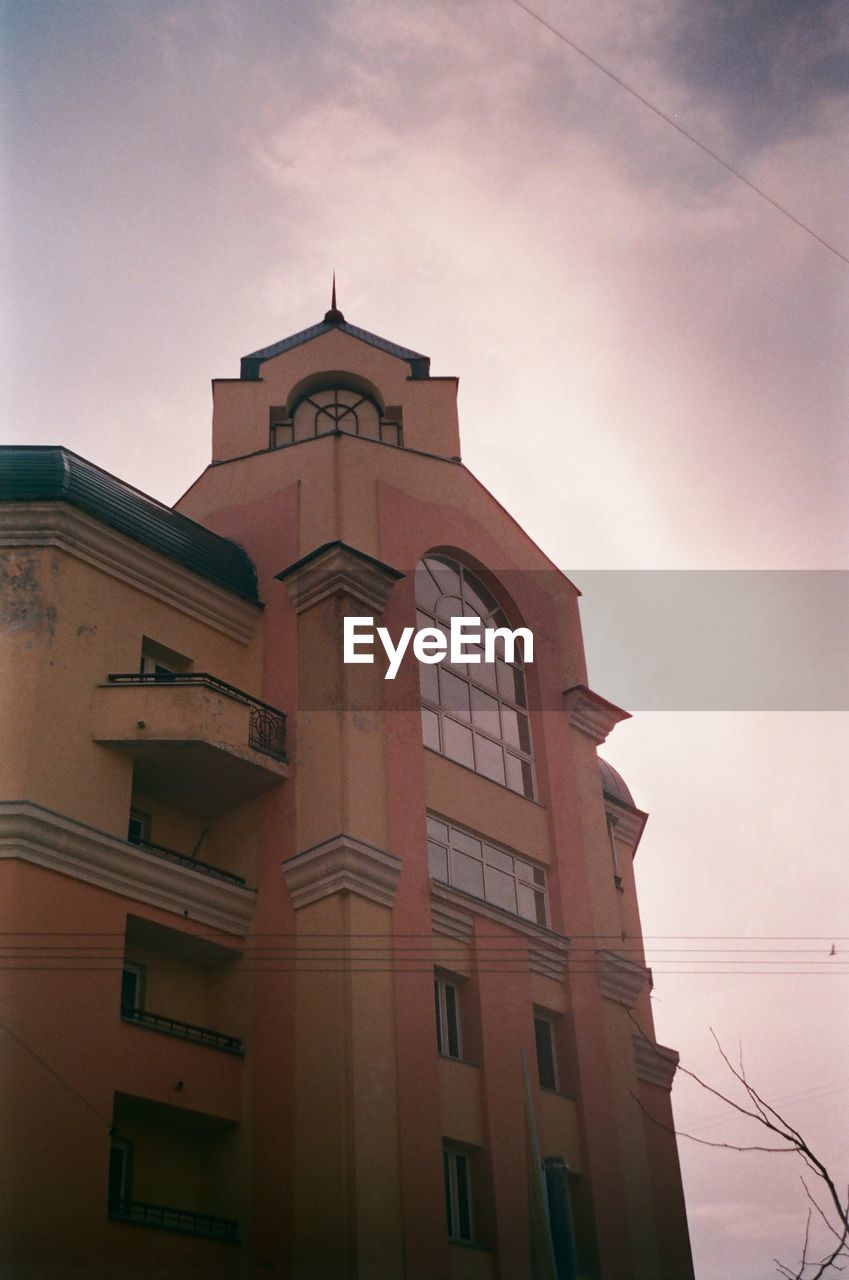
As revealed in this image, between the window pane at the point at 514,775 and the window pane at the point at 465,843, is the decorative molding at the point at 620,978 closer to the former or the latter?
the window pane at the point at 465,843

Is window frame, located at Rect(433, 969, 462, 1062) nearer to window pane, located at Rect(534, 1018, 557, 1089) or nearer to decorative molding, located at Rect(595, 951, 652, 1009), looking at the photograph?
window pane, located at Rect(534, 1018, 557, 1089)

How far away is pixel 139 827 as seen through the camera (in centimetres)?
2408

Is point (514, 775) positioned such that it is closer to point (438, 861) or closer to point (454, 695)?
point (454, 695)

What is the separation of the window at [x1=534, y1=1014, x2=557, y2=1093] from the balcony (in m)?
6.51

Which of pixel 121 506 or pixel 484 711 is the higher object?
pixel 121 506

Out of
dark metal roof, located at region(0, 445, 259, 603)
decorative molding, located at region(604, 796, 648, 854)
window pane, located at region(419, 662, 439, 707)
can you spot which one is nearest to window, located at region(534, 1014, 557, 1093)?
window pane, located at region(419, 662, 439, 707)

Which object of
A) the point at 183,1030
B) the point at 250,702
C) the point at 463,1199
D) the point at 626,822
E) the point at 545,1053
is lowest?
the point at 463,1199

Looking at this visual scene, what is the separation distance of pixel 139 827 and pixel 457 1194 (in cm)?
776

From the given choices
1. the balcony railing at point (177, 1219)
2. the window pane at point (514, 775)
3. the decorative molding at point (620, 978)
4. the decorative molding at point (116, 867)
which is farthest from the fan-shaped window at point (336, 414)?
the balcony railing at point (177, 1219)

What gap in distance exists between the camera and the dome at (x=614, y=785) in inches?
1351

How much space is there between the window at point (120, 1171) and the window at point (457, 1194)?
471 cm

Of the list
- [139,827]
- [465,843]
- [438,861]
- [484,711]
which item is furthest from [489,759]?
[139,827]

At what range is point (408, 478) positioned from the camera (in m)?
28.6

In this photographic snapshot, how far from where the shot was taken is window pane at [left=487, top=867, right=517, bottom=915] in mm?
25906
